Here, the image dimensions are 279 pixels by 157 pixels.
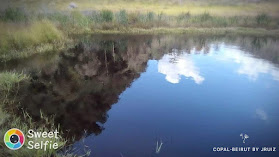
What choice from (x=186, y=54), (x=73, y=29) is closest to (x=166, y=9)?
(x=73, y=29)

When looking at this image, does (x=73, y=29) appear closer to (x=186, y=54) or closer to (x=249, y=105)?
(x=186, y=54)

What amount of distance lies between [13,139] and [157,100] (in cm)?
284

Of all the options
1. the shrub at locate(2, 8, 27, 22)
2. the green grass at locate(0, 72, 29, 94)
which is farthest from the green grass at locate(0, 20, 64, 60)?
the shrub at locate(2, 8, 27, 22)

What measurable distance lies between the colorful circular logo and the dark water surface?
0.76 m

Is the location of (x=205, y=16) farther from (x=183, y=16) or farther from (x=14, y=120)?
(x=14, y=120)

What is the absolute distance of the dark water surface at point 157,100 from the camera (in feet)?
11.5

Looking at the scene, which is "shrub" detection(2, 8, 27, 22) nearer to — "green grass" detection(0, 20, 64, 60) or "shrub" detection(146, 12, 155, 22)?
"green grass" detection(0, 20, 64, 60)

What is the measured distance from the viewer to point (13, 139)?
2650 mm

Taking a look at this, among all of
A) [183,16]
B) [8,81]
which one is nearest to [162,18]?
[183,16]

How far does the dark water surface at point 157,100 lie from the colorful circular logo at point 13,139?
76 cm

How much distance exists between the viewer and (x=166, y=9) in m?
21.3

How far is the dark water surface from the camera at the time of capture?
3.51 m

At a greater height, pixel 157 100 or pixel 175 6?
pixel 175 6

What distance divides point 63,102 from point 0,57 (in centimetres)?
374
